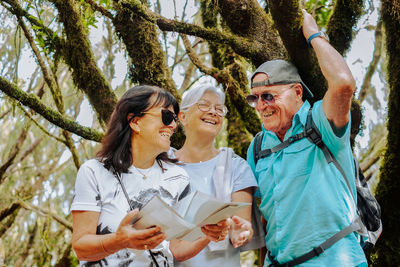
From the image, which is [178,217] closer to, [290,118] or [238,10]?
[290,118]

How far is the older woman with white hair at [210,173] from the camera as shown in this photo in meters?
2.55

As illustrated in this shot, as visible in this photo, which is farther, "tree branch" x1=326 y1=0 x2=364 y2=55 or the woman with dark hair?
"tree branch" x1=326 y1=0 x2=364 y2=55

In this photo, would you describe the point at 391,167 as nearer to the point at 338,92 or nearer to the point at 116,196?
the point at 338,92

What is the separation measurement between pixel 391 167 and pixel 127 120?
7.79ft

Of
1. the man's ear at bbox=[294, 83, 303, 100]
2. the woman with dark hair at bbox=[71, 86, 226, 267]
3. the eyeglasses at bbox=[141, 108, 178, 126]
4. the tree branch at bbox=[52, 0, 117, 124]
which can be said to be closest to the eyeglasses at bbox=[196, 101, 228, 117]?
the woman with dark hair at bbox=[71, 86, 226, 267]

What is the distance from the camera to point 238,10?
12.7 feet

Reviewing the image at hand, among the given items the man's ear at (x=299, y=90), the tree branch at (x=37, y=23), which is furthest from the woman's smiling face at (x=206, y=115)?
the tree branch at (x=37, y=23)

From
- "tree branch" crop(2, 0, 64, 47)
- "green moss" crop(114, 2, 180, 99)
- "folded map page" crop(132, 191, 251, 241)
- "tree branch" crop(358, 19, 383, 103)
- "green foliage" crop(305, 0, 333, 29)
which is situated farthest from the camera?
"tree branch" crop(358, 19, 383, 103)

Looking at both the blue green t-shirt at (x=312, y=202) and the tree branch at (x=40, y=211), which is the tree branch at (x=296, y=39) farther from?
the tree branch at (x=40, y=211)

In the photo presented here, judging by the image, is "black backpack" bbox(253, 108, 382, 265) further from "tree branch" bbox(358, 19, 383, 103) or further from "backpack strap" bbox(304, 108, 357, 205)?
"tree branch" bbox(358, 19, 383, 103)

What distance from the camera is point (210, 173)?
9.70ft

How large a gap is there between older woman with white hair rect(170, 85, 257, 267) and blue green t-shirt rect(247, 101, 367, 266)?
185 millimetres

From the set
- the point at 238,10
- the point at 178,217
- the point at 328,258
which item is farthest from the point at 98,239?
the point at 238,10

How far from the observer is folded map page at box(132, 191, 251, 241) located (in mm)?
1931
